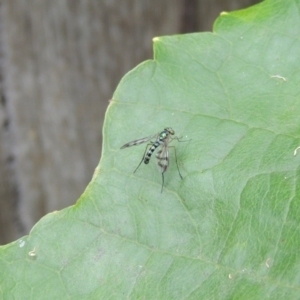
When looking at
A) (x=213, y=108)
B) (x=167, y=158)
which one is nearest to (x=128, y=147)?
(x=167, y=158)

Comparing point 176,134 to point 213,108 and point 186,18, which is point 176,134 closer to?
point 213,108

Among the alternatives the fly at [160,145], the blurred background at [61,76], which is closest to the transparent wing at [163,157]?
the fly at [160,145]

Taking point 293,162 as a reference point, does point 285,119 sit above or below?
above

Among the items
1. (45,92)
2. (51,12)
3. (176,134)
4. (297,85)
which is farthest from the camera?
(45,92)

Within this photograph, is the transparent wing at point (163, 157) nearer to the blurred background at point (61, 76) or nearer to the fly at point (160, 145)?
the fly at point (160, 145)

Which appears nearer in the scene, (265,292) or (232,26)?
(265,292)

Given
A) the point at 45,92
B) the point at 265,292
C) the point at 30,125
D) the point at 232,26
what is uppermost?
the point at 232,26

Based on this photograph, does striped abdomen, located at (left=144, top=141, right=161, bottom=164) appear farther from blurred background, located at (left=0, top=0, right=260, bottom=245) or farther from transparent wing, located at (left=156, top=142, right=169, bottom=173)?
blurred background, located at (left=0, top=0, right=260, bottom=245)
